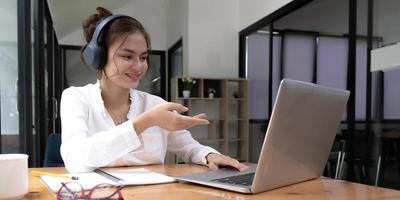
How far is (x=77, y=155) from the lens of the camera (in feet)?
3.22

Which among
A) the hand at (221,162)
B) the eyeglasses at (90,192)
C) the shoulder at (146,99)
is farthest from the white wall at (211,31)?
the eyeglasses at (90,192)

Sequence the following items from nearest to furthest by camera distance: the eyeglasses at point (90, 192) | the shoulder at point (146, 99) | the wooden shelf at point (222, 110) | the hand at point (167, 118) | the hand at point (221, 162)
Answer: the eyeglasses at point (90, 192) → the hand at point (167, 118) → the hand at point (221, 162) → the shoulder at point (146, 99) → the wooden shelf at point (222, 110)

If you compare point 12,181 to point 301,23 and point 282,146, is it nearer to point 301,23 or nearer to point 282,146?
point 282,146

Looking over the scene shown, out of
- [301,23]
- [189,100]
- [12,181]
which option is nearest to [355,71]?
[301,23]

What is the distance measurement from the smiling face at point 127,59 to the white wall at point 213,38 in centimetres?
350

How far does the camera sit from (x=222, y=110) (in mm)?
4758

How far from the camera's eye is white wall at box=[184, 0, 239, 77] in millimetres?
4773

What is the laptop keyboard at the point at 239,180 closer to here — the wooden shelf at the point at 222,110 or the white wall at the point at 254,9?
the white wall at the point at 254,9

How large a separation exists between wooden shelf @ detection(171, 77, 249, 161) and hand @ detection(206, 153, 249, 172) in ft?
11.0

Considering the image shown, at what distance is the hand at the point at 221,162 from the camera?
102 centimetres

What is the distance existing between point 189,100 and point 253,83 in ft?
3.04

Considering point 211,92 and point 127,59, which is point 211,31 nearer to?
point 211,92

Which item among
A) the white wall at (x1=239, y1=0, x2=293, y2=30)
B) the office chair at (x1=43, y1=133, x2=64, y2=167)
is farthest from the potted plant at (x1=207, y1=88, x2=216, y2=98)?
the office chair at (x1=43, y1=133, x2=64, y2=167)

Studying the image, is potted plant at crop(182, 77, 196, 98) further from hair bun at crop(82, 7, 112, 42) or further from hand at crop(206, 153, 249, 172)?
hand at crop(206, 153, 249, 172)
